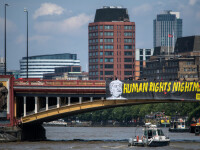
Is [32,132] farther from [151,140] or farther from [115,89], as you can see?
[151,140]

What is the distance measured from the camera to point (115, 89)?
111250 millimetres

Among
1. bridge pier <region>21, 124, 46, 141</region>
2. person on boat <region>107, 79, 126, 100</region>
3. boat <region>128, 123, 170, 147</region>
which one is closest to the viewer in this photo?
boat <region>128, 123, 170, 147</region>

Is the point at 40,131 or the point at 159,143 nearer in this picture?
the point at 159,143

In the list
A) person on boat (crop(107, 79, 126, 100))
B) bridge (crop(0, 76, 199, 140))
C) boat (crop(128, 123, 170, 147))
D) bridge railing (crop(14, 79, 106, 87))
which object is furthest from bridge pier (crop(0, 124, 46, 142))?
boat (crop(128, 123, 170, 147))

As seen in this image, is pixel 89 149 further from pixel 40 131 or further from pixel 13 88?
pixel 40 131

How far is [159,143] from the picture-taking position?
102 meters

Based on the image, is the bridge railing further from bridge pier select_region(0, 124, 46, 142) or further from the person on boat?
bridge pier select_region(0, 124, 46, 142)

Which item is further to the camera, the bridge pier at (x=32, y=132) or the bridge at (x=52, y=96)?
the bridge pier at (x=32, y=132)

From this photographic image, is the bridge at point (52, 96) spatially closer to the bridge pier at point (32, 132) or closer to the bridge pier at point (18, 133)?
the bridge pier at point (18, 133)

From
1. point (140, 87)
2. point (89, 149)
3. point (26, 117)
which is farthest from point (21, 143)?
point (140, 87)

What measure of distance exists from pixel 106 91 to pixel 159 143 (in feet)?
44.5

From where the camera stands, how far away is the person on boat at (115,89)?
363 feet

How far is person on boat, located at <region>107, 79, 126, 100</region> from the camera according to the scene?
110688mm

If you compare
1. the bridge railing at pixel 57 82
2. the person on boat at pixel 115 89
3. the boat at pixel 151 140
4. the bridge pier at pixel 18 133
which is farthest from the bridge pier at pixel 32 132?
the boat at pixel 151 140
